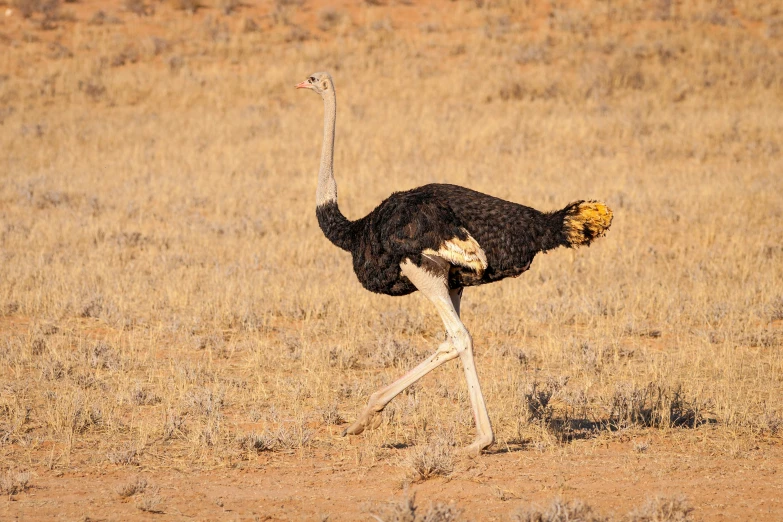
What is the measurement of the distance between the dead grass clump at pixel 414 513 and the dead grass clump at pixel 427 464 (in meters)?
0.60

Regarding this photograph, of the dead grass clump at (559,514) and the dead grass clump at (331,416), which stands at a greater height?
the dead grass clump at (331,416)

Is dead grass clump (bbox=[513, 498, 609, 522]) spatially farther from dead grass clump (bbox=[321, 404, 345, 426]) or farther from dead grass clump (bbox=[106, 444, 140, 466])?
dead grass clump (bbox=[106, 444, 140, 466])

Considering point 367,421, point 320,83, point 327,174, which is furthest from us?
point 320,83

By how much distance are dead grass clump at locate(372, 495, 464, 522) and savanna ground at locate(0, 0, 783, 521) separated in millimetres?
18

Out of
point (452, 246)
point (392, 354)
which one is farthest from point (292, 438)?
point (392, 354)

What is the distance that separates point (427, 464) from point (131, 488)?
152cm

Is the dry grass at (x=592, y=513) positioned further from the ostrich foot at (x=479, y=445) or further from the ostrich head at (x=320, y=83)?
the ostrich head at (x=320, y=83)

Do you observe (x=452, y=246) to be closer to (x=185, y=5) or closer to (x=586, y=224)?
(x=586, y=224)

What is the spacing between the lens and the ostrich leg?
18.7ft

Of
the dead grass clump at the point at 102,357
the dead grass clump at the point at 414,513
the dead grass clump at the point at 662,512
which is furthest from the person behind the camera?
the dead grass clump at the point at 102,357

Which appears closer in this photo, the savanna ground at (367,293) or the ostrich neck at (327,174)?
the savanna ground at (367,293)

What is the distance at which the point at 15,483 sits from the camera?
522 centimetres

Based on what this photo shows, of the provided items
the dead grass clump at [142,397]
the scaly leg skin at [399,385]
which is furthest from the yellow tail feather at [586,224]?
the dead grass clump at [142,397]

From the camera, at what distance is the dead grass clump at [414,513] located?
180 inches
